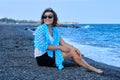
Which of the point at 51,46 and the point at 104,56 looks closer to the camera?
the point at 51,46

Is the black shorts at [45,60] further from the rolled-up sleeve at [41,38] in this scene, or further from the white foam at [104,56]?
the white foam at [104,56]

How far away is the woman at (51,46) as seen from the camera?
10.8m

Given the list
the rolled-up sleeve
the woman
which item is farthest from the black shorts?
the rolled-up sleeve

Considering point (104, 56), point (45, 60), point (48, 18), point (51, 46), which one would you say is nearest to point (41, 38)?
point (51, 46)

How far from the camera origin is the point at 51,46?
10.8 meters

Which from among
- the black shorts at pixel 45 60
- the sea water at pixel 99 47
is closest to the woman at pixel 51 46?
the black shorts at pixel 45 60

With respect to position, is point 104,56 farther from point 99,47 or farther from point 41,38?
point 41,38

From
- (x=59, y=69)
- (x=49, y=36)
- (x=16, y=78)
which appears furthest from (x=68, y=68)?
(x=16, y=78)

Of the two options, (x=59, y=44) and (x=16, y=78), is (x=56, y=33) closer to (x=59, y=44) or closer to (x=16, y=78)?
(x=59, y=44)

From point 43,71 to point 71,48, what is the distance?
3.45ft

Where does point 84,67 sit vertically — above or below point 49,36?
below

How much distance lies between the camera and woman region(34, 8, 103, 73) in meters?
10.8

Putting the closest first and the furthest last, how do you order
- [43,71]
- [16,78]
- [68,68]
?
[16,78], [43,71], [68,68]

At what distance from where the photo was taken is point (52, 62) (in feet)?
36.8
